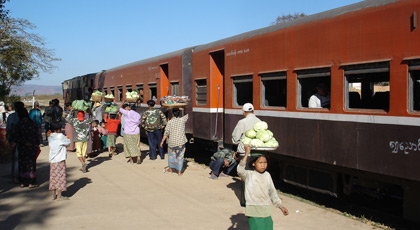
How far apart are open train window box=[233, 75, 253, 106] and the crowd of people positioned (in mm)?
1136

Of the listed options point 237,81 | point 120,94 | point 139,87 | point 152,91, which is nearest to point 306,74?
point 237,81

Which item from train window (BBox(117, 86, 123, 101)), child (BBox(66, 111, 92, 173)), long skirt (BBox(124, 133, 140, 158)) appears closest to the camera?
child (BBox(66, 111, 92, 173))

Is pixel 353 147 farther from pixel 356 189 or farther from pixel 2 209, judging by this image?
pixel 2 209

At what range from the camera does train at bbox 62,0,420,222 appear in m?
5.35

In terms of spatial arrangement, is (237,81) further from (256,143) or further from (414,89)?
(414,89)

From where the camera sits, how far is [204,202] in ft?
23.7

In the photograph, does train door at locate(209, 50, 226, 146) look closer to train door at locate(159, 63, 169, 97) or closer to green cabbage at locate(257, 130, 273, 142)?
train door at locate(159, 63, 169, 97)

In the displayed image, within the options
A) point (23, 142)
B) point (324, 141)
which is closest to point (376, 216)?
point (324, 141)

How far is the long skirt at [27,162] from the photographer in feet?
26.7

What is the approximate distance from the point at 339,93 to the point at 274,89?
72.5 inches

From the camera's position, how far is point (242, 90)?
9.12 metres

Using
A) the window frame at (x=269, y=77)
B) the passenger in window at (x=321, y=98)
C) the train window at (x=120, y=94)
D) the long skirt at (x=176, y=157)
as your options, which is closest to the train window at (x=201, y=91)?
the long skirt at (x=176, y=157)

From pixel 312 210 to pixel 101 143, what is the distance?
8.48 metres

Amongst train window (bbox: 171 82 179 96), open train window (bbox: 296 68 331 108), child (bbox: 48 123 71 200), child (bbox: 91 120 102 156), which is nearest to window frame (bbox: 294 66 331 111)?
open train window (bbox: 296 68 331 108)
